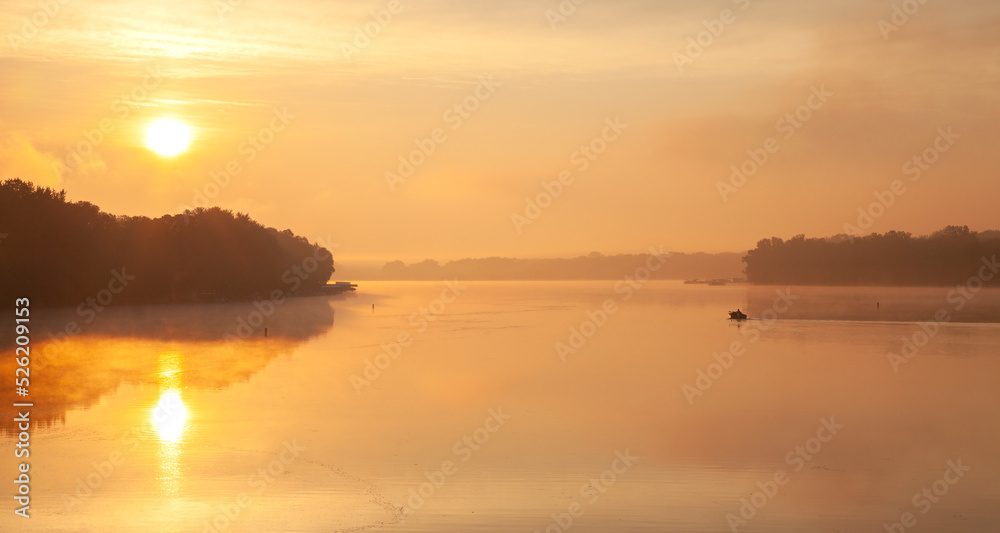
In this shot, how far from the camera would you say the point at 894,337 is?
2340 inches

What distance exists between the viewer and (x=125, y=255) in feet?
331

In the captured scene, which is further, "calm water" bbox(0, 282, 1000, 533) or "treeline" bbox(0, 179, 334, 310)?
"treeline" bbox(0, 179, 334, 310)

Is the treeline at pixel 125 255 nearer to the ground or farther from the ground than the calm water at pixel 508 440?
farther from the ground

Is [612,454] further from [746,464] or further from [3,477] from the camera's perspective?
[3,477]

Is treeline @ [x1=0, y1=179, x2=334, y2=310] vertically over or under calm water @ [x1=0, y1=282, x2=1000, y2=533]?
over

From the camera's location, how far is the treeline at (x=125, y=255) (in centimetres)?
7594

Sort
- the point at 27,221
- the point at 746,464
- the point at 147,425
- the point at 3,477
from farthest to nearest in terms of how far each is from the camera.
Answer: the point at 27,221, the point at 147,425, the point at 746,464, the point at 3,477

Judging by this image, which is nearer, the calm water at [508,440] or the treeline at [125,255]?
the calm water at [508,440]

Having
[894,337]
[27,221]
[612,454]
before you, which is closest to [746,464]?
[612,454]

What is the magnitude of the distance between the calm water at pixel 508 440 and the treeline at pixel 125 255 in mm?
31674

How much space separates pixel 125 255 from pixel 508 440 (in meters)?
90.6

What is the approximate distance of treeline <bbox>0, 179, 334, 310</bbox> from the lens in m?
75.9

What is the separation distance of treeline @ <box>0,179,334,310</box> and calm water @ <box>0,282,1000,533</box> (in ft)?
104

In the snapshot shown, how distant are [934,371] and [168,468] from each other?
116 ft
